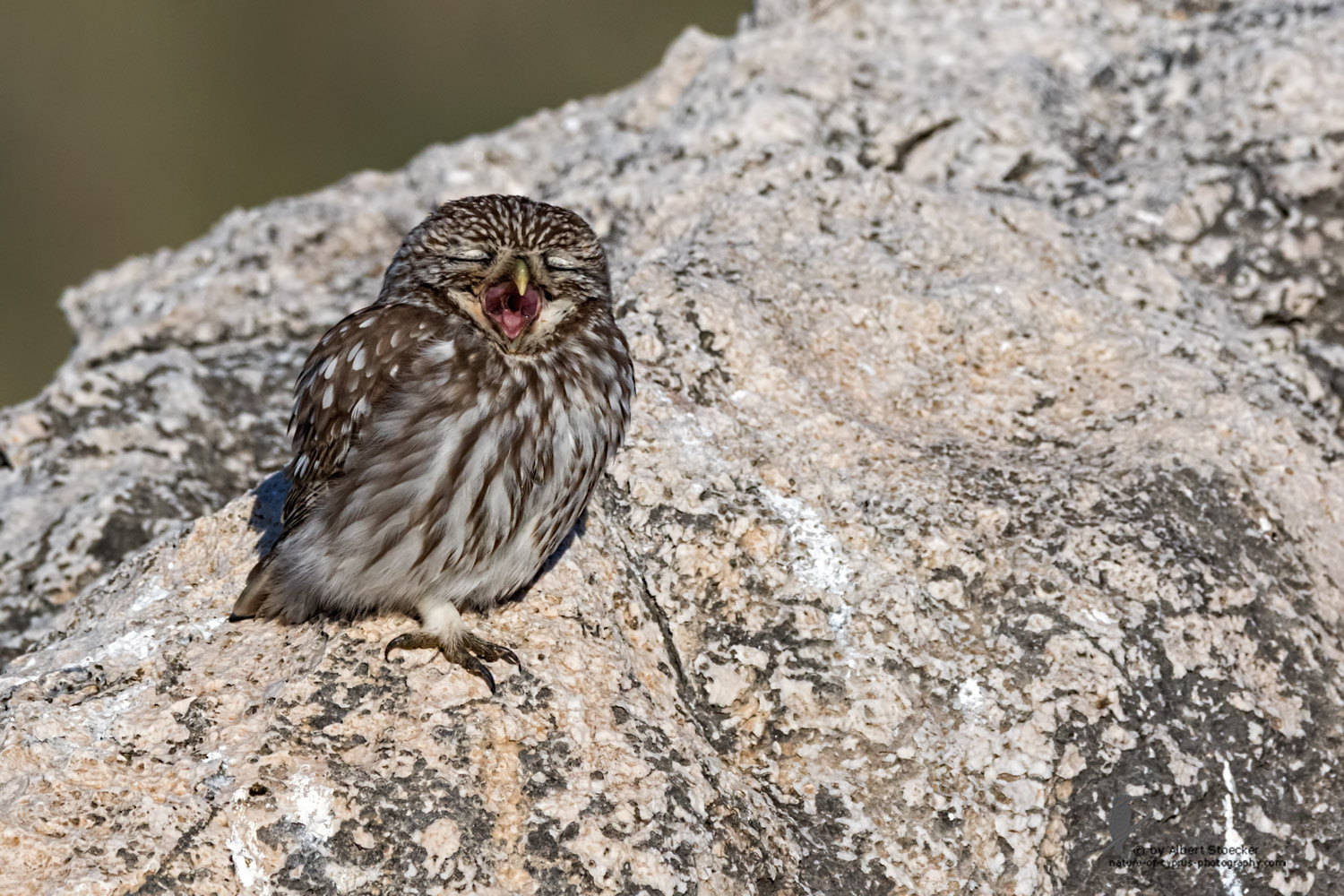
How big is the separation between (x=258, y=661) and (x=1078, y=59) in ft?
15.7

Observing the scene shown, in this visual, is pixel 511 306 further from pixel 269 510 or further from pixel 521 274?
pixel 269 510

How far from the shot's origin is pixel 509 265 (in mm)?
3307

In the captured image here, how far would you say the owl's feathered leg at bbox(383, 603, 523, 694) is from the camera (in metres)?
3.16

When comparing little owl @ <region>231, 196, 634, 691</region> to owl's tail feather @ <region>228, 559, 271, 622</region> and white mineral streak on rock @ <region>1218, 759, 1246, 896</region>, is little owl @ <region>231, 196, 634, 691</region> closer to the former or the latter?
owl's tail feather @ <region>228, 559, 271, 622</region>

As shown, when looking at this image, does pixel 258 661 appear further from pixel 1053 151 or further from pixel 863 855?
pixel 1053 151

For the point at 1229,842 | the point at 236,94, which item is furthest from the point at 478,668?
the point at 236,94

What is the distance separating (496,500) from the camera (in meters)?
3.16

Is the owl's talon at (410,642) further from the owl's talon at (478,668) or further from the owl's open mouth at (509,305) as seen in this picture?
the owl's open mouth at (509,305)

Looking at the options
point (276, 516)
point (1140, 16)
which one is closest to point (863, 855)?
point (276, 516)

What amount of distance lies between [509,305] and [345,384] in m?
0.51

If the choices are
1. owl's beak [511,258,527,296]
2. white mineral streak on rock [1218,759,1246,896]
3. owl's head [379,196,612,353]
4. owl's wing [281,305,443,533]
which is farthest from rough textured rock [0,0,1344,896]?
owl's beak [511,258,527,296]

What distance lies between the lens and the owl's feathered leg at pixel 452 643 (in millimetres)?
3156

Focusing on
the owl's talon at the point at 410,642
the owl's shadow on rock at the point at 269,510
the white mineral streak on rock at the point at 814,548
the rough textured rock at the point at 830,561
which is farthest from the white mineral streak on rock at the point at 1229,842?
the owl's shadow on rock at the point at 269,510

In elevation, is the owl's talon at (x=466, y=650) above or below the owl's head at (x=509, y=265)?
below
